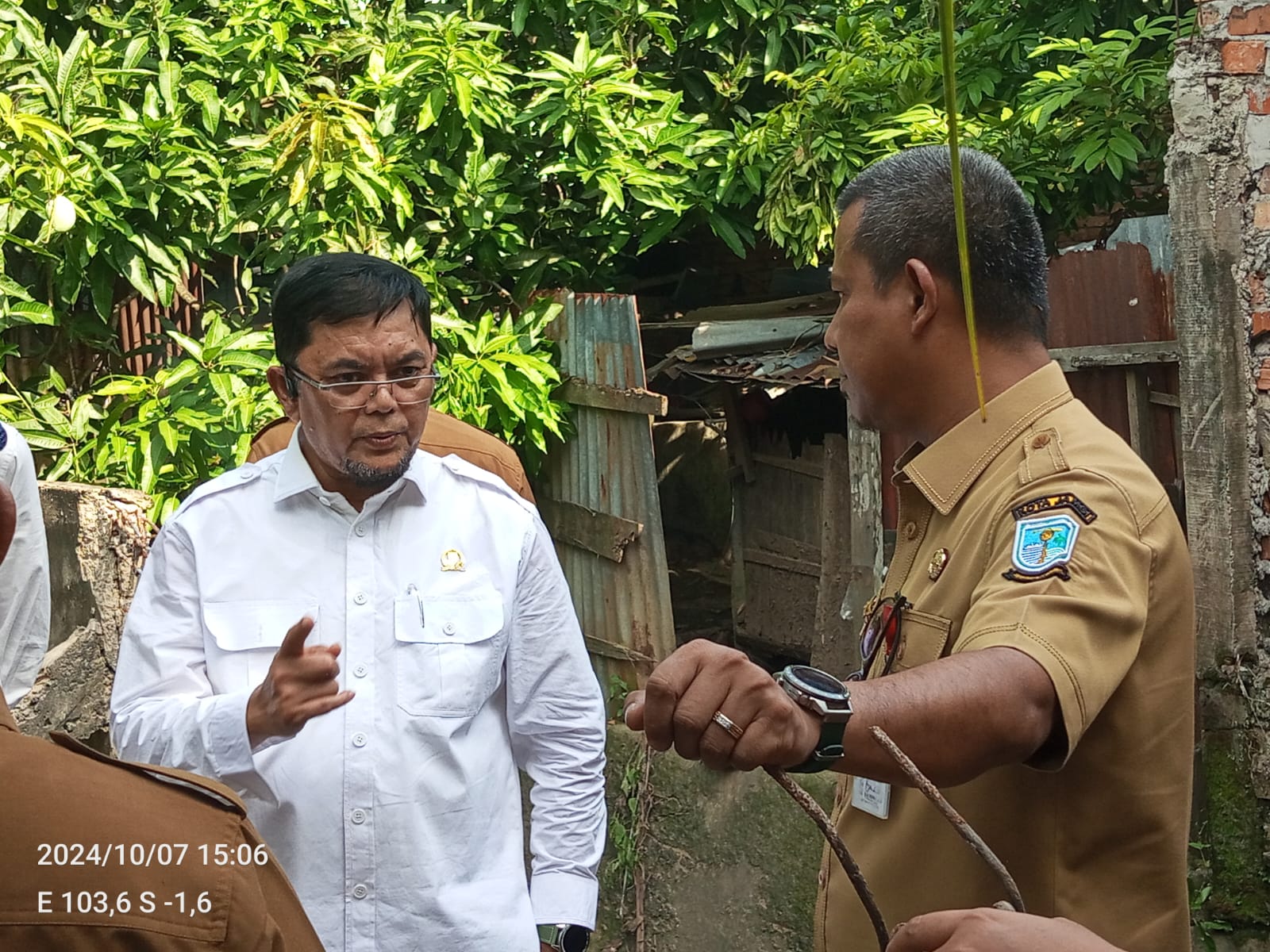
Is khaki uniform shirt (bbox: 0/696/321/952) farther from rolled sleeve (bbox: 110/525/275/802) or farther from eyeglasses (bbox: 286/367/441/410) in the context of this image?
eyeglasses (bbox: 286/367/441/410)

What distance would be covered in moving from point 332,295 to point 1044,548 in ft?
5.05

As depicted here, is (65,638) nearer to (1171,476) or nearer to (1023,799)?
(1023,799)

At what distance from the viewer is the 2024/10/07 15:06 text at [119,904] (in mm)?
1087

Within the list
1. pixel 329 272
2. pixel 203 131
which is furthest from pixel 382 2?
pixel 329 272

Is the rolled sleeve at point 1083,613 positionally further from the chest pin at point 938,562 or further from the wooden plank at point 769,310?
the wooden plank at point 769,310

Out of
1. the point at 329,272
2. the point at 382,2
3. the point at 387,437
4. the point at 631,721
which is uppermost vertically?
the point at 382,2

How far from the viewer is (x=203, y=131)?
5.18 metres

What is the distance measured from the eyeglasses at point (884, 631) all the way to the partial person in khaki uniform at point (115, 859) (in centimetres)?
87

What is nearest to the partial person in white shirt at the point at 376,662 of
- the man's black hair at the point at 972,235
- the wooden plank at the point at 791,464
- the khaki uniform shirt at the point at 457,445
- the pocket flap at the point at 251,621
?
the pocket flap at the point at 251,621

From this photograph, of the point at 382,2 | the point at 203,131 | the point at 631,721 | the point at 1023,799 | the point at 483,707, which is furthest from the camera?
the point at 382,2

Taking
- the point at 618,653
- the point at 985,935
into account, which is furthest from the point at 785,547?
the point at 985,935

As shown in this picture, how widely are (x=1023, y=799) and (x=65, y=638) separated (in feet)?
9.95

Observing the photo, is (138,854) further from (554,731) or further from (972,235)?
(554,731)

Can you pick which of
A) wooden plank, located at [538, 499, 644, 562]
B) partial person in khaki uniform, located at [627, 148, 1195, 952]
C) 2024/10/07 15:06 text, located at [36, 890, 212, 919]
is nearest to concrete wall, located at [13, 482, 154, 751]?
wooden plank, located at [538, 499, 644, 562]
